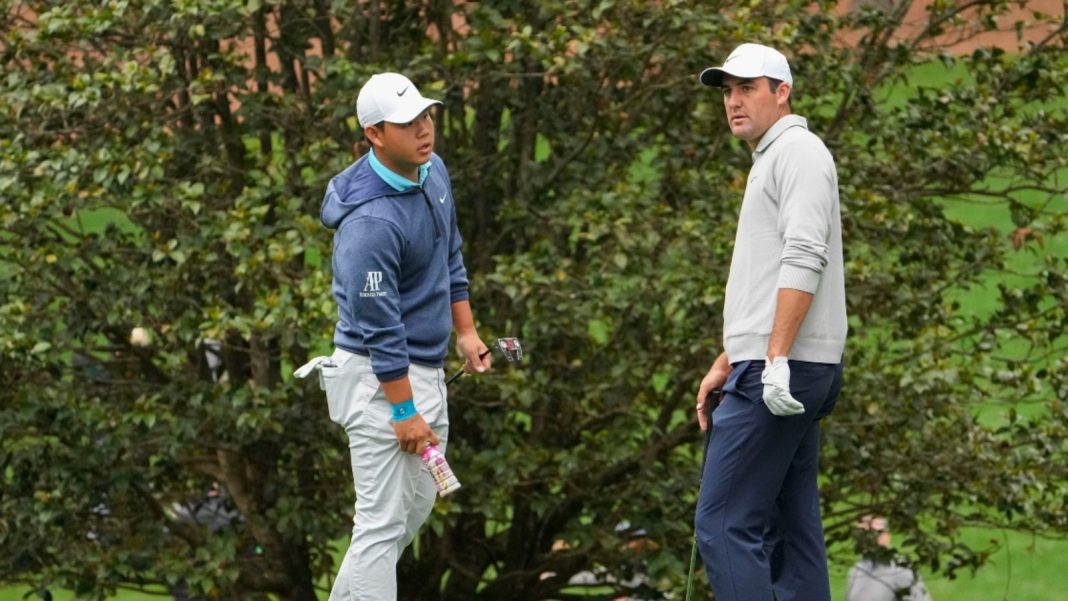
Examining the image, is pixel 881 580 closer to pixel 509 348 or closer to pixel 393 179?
pixel 509 348

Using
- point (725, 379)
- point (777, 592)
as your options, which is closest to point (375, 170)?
point (725, 379)

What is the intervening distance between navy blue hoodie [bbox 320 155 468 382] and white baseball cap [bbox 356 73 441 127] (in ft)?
0.58

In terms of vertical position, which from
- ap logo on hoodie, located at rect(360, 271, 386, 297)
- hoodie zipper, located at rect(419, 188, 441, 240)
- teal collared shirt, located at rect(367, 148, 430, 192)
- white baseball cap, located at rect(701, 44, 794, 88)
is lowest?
ap logo on hoodie, located at rect(360, 271, 386, 297)

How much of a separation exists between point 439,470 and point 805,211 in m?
1.30

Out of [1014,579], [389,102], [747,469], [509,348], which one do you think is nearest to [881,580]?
[1014,579]

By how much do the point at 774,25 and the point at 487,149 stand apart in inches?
58.3

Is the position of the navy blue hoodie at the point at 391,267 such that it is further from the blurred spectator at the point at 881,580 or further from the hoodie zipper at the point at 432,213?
the blurred spectator at the point at 881,580

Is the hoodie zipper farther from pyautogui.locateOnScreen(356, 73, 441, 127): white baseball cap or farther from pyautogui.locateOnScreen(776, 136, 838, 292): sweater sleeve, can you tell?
pyautogui.locateOnScreen(776, 136, 838, 292): sweater sleeve

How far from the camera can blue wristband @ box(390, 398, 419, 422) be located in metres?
4.99

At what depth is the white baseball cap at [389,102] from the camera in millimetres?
4973

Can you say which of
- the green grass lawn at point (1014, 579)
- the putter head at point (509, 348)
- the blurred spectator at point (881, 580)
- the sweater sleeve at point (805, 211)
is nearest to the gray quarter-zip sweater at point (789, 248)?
the sweater sleeve at point (805, 211)

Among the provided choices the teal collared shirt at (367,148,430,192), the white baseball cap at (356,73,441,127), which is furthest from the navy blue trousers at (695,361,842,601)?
the white baseball cap at (356,73,441,127)

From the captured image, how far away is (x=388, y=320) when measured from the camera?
4934mm

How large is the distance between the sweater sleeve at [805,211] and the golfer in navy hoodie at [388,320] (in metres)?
1.07
